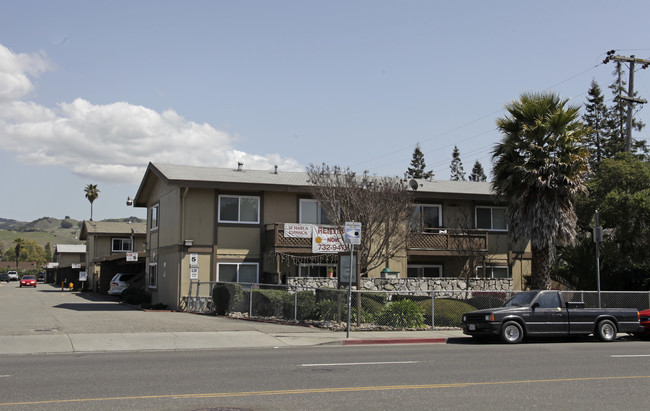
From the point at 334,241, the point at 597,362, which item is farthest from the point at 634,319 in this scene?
the point at 334,241

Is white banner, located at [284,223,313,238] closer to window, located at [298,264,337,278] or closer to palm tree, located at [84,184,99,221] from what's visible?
window, located at [298,264,337,278]

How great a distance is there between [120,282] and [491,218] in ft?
74.8

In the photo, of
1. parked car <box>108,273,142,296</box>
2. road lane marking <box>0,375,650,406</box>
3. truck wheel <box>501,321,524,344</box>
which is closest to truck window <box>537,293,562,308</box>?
truck wheel <box>501,321,524,344</box>

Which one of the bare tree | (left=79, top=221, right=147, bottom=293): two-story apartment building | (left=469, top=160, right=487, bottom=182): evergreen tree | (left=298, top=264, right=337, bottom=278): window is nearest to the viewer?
the bare tree

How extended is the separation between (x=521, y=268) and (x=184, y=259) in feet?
56.2

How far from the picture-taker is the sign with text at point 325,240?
2755 cm

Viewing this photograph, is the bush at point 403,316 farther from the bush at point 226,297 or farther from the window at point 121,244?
the window at point 121,244

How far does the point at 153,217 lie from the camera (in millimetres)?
33969

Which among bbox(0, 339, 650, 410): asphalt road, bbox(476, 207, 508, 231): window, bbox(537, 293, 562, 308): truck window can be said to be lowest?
bbox(0, 339, 650, 410): asphalt road

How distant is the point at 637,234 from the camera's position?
2500 cm

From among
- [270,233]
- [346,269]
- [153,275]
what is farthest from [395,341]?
[153,275]

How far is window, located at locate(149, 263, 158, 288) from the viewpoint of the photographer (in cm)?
3178

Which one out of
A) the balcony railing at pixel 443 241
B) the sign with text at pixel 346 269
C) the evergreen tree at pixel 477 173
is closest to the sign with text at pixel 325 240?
the balcony railing at pixel 443 241

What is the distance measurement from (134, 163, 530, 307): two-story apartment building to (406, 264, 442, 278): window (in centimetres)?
5
